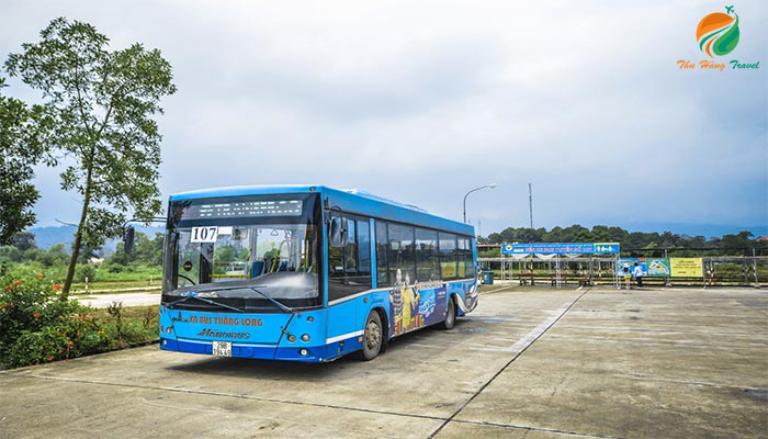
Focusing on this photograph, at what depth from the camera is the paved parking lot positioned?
532 centimetres

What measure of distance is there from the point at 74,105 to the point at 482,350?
1075cm

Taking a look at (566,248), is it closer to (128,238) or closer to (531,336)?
(531,336)

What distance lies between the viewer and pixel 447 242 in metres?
13.3

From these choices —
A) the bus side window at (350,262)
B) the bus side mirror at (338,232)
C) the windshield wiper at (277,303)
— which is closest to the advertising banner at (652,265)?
the bus side window at (350,262)

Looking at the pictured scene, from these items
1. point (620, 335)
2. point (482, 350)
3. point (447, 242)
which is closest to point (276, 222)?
point (482, 350)

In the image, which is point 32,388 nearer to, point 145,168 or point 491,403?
point 491,403

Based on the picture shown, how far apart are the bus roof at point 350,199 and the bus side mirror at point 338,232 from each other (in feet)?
0.73

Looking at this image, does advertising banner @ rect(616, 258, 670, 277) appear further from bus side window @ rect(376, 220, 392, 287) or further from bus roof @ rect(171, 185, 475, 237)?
bus side window @ rect(376, 220, 392, 287)

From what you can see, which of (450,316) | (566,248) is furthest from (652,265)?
(450,316)

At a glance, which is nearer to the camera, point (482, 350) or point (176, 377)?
point (176, 377)

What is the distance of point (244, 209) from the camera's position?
25.3 ft

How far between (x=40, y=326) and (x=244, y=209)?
4.79 metres

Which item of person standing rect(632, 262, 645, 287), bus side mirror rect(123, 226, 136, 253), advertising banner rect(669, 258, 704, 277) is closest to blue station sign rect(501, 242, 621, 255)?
person standing rect(632, 262, 645, 287)

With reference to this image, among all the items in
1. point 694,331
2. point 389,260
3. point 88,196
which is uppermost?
point 88,196
